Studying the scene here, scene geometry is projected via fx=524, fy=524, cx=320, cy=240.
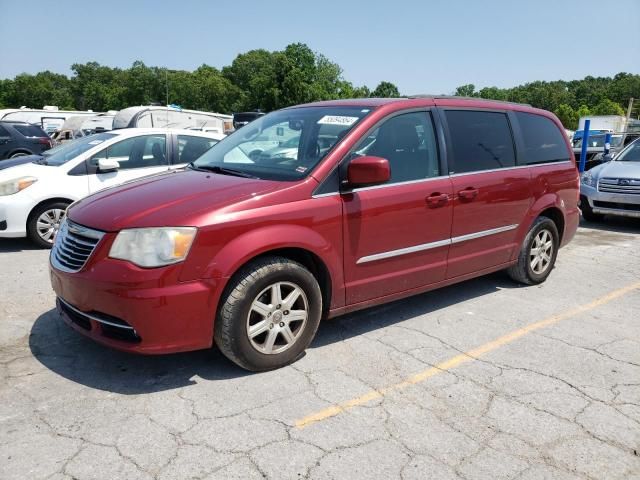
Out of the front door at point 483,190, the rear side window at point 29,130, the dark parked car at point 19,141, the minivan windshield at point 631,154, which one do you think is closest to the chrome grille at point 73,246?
the front door at point 483,190

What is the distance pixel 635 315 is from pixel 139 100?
337ft

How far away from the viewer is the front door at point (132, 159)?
700 centimetres

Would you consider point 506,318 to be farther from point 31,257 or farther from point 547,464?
point 31,257

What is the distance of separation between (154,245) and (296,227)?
2.88 ft

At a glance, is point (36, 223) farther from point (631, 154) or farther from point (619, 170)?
point (631, 154)

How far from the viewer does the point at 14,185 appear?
21.1 feet

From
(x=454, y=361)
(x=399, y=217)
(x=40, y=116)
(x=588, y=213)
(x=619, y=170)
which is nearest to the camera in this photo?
(x=454, y=361)

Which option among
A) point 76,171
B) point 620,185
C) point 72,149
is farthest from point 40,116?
point 620,185

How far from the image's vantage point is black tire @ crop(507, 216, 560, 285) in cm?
514

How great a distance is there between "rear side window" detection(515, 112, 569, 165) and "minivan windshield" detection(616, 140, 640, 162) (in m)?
5.02

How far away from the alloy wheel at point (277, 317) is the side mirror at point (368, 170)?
2.70 ft

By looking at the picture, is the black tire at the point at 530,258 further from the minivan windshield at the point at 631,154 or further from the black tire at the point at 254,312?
the minivan windshield at the point at 631,154

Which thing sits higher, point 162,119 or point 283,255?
point 162,119

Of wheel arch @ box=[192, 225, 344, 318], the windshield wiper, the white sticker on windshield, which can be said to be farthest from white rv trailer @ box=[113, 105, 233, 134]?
wheel arch @ box=[192, 225, 344, 318]
